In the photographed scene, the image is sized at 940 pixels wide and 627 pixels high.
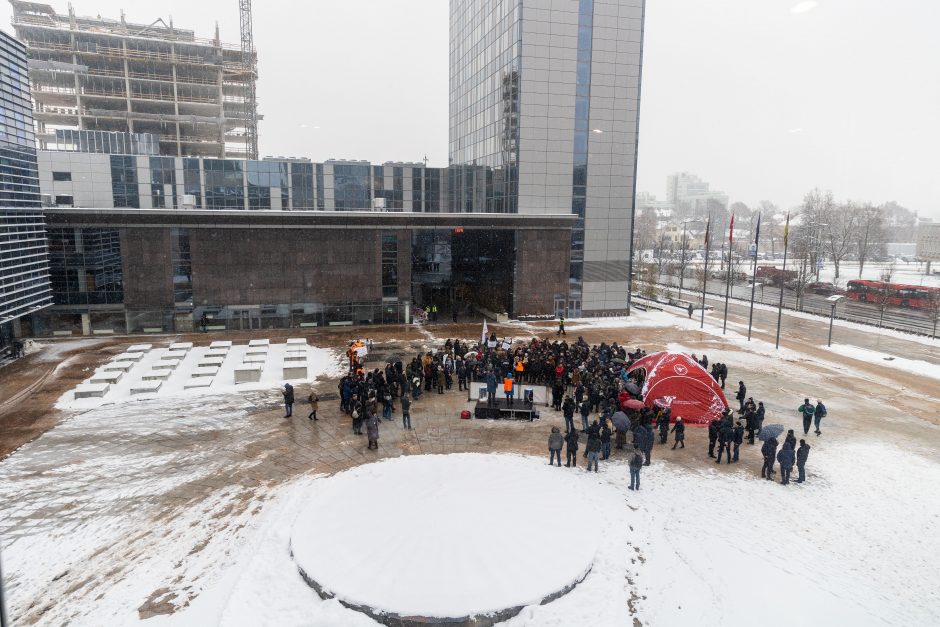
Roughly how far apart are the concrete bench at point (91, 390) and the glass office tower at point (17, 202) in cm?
750

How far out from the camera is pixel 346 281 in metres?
42.2

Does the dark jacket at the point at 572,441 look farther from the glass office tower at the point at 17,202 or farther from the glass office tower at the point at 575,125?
the glass office tower at the point at 575,125

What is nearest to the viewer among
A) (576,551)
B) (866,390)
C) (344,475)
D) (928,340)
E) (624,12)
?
(576,551)

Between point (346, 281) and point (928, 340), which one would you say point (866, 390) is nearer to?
point (928, 340)

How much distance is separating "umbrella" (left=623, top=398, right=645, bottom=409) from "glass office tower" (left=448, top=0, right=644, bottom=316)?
26404 mm

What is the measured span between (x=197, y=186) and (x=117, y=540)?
43174 millimetres

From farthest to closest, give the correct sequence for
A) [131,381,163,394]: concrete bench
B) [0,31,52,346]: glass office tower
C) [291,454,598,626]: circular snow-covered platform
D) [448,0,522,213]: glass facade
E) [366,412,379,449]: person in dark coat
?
[448,0,522,213]: glass facade
[0,31,52,346]: glass office tower
[131,381,163,394]: concrete bench
[366,412,379,449]: person in dark coat
[291,454,598,626]: circular snow-covered platform

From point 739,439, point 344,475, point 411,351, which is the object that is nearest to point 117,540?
point 344,475

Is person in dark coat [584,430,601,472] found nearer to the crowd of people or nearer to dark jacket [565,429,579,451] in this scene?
the crowd of people

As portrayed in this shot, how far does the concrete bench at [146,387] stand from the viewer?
24891 mm

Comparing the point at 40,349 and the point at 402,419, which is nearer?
the point at 402,419

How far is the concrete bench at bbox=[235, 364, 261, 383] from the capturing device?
26.8 meters

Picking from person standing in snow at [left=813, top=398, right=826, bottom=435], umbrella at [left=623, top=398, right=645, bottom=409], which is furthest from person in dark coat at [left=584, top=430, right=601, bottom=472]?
person standing in snow at [left=813, top=398, right=826, bottom=435]

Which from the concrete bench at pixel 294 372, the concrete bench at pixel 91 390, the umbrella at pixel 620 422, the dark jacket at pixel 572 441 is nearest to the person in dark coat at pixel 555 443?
the dark jacket at pixel 572 441
